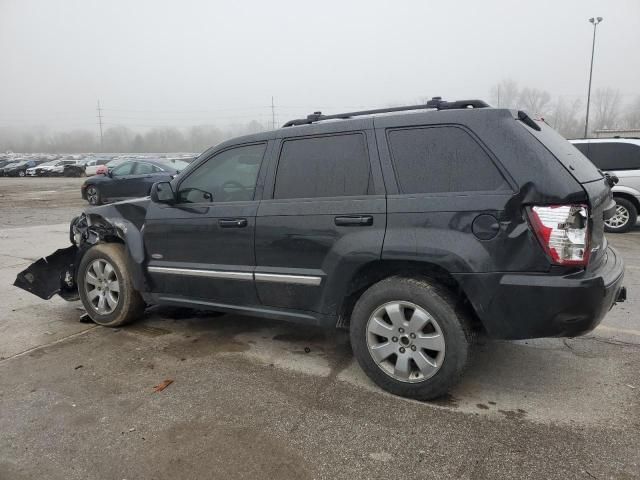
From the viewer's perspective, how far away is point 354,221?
322 centimetres

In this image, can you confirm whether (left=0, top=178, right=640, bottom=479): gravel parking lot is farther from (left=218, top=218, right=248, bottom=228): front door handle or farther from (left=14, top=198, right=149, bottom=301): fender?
(left=218, top=218, right=248, bottom=228): front door handle

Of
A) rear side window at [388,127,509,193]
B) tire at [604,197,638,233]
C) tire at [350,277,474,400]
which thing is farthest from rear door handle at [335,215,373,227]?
tire at [604,197,638,233]

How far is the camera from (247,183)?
385cm

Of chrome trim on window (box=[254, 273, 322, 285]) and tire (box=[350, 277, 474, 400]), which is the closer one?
tire (box=[350, 277, 474, 400])

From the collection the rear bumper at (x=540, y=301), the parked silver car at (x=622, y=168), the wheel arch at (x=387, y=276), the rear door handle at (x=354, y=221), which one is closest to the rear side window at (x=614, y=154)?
the parked silver car at (x=622, y=168)

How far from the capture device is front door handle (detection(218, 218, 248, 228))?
12.2 feet

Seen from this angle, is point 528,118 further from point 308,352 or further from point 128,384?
point 128,384

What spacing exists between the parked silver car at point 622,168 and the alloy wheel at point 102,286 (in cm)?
904

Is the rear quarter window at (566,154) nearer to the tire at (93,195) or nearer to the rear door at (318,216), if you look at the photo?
the rear door at (318,216)

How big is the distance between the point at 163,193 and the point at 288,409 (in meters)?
2.11

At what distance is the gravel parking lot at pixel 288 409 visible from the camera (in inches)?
100

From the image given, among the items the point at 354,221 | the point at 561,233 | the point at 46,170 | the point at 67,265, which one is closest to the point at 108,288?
the point at 67,265

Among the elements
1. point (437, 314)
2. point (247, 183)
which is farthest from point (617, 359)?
point (247, 183)

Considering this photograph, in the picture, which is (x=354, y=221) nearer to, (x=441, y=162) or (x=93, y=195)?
(x=441, y=162)
